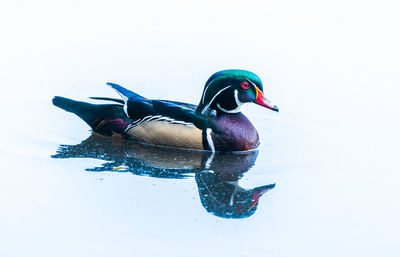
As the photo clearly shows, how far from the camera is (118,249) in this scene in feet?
19.2

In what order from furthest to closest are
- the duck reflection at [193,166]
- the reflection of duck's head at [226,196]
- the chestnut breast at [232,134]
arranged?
the chestnut breast at [232,134]
the duck reflection at [193,166]
the reflection of duck's head at [226,196]

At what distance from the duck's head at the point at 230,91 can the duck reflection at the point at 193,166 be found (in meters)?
0.53

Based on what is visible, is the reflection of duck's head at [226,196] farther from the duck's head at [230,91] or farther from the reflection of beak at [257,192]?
the duck's head at [230,91]

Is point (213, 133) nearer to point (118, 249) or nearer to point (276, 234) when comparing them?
point (276, 234)

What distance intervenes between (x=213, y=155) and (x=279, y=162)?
722 mm

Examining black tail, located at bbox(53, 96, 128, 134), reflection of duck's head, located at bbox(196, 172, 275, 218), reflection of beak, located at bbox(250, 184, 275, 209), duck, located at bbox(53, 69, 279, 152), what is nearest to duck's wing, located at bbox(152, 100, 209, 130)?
duck, located at bbox(53, 69, 279, 152)

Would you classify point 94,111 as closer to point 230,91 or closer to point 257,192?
point 230,91

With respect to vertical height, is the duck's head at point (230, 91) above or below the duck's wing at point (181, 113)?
above

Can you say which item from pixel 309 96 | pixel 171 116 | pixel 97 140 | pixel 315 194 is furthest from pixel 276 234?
pixel 309 96

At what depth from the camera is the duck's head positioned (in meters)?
8.20

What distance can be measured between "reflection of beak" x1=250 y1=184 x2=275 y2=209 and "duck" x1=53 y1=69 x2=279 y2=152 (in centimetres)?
104

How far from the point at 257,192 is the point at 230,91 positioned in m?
1.51

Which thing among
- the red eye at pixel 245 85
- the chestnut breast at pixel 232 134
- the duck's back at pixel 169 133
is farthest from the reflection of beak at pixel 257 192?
the red eye at pixel 245 85

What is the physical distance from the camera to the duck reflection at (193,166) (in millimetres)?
6871
